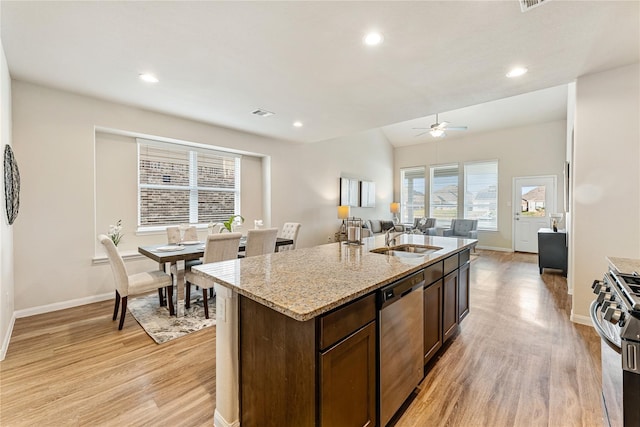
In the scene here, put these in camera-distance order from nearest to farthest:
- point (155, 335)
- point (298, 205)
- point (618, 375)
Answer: point (618, 375) → point (155, 335) → point (298, 205)

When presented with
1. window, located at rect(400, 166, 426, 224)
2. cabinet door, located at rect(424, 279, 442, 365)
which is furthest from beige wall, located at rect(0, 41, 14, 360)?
window, located at rect(400, 166, 426, 224)

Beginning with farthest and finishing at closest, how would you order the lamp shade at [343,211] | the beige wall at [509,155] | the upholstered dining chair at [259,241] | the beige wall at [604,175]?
the lamp shade at [343,211] < the beige wall at [509,155] < the upholstered dining chair at [259,241] < the beige wall at [604,175]

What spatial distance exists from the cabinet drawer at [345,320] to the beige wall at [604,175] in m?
3.03

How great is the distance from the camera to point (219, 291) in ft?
5.09

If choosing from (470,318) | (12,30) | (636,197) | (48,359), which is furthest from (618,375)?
(12,30)

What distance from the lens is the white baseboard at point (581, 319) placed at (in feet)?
9.40

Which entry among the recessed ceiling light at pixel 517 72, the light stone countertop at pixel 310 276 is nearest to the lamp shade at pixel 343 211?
the recessed ceiling light at pixel 517 72

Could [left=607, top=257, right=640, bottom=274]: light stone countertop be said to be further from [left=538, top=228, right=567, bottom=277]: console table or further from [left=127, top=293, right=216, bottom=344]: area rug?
[left=538, top=228, right=567, bottom=277]: console table

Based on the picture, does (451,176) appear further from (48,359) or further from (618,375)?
(48,359)

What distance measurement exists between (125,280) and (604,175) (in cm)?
508

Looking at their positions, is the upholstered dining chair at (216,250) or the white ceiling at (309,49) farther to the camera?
the upholstered dining chair at (216,250)

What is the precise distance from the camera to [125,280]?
9.19 ft

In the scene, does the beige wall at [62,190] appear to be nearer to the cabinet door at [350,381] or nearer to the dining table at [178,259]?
the dining table at [178,259]

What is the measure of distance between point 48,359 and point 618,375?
Answer: 3.72 meters
